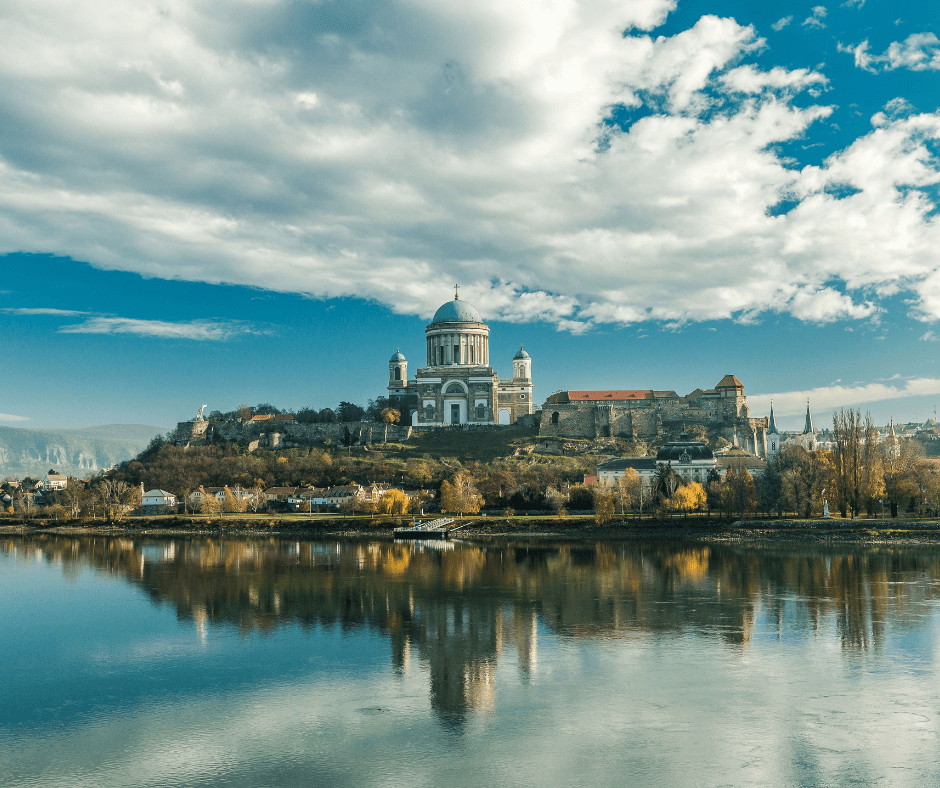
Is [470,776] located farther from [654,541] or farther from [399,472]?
[399,472]

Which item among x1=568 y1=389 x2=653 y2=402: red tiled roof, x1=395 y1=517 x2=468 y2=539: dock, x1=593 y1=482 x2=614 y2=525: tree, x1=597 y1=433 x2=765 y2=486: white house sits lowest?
x1=395 y1=517 x2=468 y2=539: dock

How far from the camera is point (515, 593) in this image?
23.3 metres

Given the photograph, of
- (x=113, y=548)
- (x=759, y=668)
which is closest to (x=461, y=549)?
(x=113, y=548)

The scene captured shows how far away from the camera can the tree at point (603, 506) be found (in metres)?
45.6

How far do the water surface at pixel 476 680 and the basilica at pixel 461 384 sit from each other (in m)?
51.2

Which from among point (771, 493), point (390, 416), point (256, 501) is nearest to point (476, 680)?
point (771, 493)

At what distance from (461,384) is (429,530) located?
3456 cm

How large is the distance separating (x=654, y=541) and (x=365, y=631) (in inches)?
985

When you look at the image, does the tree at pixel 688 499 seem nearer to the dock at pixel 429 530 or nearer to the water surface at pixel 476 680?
the dock at pixel 429 530

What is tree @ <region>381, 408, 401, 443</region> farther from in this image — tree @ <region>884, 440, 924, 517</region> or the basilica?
tree @ <region>884, 440, 924, 517</region>

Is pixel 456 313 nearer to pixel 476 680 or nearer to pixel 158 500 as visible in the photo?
pixel 158 500

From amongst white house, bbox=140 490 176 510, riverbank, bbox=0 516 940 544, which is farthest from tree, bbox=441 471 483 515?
white house, bbox=140 490 176 510

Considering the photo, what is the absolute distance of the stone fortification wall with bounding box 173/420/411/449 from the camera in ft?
246

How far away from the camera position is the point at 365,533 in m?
47.5
